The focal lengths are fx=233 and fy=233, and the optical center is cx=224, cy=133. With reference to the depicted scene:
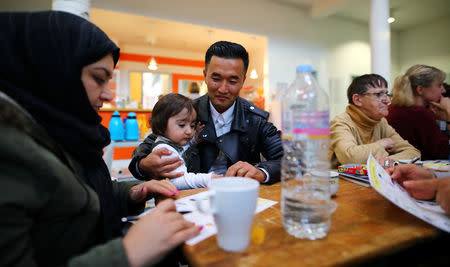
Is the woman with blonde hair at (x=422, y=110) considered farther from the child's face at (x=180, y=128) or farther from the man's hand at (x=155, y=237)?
the man's hand at (x=155, y=237)

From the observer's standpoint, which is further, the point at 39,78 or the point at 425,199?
the point at 425,199

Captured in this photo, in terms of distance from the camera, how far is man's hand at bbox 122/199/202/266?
53 centimetres

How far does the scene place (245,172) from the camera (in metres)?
1.10

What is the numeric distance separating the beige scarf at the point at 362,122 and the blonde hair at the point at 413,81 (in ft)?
2.45

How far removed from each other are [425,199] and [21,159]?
119 centimetres

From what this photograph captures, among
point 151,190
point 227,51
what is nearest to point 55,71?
point 151,190

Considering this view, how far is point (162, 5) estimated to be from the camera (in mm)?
4898

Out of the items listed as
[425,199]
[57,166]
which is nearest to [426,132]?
[425,199]

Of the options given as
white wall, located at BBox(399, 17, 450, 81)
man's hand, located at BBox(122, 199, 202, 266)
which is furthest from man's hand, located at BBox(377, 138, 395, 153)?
white wall, located at BBox(399, 17, 450, 81)

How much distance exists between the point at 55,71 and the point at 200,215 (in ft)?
1.99

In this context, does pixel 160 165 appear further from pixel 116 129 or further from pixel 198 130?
Result: pixel 116 129

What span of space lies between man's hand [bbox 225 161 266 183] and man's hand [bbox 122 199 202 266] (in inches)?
19.3

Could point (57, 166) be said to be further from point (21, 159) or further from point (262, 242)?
point (262, 242)

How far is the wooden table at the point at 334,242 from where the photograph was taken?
0.49 m
